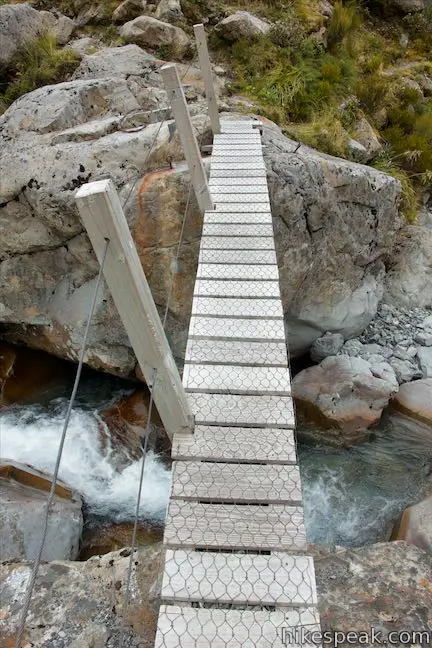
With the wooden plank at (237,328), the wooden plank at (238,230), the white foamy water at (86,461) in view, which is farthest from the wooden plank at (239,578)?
the wooden plank at (238,230)

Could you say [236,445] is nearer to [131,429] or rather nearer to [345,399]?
[345,399]

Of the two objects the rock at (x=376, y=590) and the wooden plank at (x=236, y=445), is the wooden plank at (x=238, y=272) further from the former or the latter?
the rock at (x=376, y=590)

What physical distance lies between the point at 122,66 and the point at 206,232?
3717 mm

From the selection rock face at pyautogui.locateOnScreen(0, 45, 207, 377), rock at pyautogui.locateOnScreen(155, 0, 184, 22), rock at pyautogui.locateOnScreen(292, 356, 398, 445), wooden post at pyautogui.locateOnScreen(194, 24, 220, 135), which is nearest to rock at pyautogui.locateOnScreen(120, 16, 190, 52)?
rock at pyautogui.locateOnScreen(155, 0, 184, 22)

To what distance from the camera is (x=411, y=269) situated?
6.48 metres

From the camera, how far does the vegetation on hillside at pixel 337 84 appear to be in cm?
652

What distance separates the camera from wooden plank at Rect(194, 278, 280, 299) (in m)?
3.21

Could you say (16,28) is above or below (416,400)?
above

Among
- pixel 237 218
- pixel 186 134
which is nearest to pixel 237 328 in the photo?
pixel 237 218

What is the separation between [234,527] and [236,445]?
0.42 metres

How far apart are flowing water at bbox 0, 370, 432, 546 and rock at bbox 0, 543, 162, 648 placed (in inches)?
72.2

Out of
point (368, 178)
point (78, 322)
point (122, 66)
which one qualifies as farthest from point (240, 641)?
point (122, 66)

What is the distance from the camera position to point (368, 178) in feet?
16.5

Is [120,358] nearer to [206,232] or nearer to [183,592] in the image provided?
[206,232]
